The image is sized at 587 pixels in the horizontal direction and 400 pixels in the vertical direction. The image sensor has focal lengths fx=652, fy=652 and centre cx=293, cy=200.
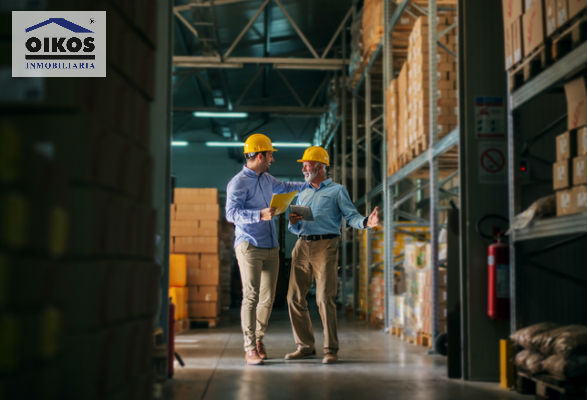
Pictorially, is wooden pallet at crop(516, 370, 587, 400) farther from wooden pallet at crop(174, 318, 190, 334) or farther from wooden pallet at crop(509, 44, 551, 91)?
wooden pallet at crop(174, 318, 190, 334)

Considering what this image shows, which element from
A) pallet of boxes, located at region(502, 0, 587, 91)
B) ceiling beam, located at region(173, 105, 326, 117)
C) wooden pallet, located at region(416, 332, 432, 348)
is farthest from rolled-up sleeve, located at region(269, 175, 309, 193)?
ceiling beam, located at region(173, 105, 326, 117)

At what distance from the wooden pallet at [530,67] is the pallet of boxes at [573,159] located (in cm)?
27

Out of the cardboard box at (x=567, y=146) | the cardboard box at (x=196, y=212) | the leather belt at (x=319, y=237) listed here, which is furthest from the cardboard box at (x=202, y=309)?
the cardboard box at (x=567, y=146)

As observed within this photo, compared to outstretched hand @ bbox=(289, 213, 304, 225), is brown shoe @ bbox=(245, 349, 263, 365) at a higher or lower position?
lower

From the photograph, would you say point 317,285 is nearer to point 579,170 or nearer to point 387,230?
point 579,170

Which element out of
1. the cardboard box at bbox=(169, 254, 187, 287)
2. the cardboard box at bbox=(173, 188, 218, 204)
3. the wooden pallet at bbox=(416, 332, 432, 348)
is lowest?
the wooden pallet at bbox=(416, 332, 432, 348)

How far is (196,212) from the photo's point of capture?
1130cm

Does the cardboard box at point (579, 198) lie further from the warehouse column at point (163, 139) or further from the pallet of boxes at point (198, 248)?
the pallet of boxes at point (198, 248)

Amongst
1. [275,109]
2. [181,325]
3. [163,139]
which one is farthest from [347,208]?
[275,109]

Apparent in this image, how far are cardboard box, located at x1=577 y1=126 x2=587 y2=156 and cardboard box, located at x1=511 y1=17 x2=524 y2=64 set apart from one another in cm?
94

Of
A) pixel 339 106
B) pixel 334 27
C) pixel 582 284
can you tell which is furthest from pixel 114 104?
pixel 334 27

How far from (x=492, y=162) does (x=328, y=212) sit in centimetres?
181

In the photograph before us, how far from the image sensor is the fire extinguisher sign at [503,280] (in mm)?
5016

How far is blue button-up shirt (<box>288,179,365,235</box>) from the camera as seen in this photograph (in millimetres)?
6488
